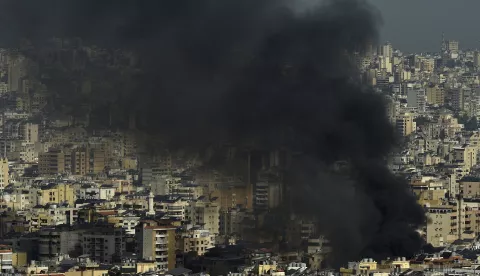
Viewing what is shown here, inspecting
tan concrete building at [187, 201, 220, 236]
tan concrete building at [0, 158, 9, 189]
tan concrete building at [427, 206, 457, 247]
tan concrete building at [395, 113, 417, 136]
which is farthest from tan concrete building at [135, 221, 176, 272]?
tan concrete building at [395, 113, 417, 136]

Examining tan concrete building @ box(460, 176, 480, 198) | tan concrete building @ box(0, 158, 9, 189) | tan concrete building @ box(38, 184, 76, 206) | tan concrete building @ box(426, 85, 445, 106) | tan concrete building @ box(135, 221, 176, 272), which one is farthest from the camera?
tan concrete building @ box(426, 85, 445, 106)

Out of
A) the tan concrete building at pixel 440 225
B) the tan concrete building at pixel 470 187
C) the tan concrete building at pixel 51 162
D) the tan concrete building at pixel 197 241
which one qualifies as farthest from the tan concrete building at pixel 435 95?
the tan concrete building at pixel 197 241

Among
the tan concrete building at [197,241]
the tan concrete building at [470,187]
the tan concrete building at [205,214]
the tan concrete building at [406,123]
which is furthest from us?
the tan concrete building at [406,123]

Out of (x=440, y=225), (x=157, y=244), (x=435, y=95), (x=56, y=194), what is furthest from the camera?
(x=435, y=95)

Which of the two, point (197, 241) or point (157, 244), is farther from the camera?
point (197, 241)

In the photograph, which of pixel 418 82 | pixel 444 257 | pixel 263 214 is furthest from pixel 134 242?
pixel 418 82

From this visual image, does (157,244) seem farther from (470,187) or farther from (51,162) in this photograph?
(51,162)

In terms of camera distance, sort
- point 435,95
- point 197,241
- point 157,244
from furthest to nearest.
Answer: point 435,95 → point 197,241 → point 157,244

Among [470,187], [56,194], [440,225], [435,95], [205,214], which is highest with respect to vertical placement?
[435,95]

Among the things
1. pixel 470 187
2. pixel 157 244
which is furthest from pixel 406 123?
pixel 157 244

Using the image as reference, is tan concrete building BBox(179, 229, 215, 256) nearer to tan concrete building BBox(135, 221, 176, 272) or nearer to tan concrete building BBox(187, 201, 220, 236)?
tan concrete building BBox(135, 221, 176, 272)

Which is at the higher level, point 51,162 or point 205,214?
point 51,162

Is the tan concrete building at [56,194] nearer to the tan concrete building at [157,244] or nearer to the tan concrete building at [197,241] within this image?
the tan concrete building at [197,241]
